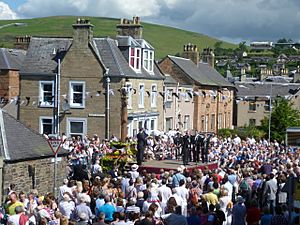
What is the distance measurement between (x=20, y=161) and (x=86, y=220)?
7890 millimetres

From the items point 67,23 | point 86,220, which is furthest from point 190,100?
point 67,23

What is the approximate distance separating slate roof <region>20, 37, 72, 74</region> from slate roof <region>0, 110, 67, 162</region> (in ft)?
57.9

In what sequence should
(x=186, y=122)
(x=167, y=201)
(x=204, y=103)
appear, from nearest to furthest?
(x=167, y=201), (x=186, y=122), (x=204, y=103)

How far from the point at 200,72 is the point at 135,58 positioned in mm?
16971

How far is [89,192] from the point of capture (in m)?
17.7

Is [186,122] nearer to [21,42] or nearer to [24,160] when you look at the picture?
[21,42]

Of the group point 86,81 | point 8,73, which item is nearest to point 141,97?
point 86,81

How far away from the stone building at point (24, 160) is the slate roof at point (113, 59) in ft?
53.7

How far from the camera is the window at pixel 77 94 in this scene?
40656 millimetres

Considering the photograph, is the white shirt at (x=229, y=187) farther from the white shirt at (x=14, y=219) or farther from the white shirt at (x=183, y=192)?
the white shirt at (x=14, y=219)

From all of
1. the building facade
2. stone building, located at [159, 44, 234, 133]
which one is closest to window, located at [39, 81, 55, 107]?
stone building, located at [159, 44, 234, 133]

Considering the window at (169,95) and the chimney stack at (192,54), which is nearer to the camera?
the window at (169,95)

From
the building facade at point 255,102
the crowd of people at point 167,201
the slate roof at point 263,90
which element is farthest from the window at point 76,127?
the slate roof at point 263,90

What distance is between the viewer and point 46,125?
41.6 m
